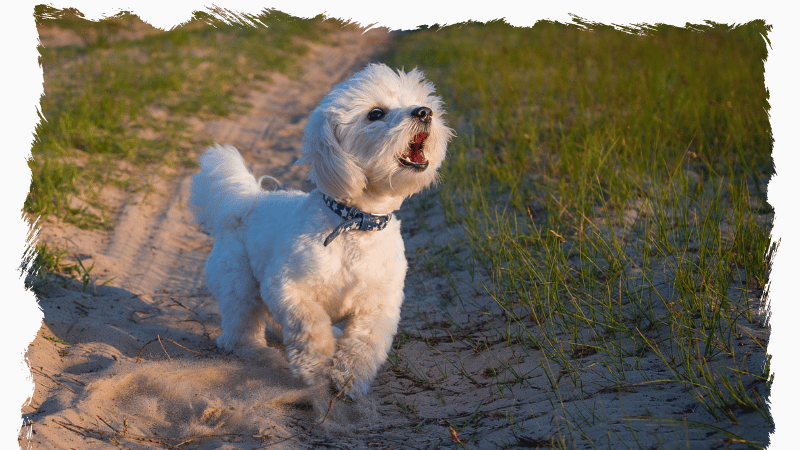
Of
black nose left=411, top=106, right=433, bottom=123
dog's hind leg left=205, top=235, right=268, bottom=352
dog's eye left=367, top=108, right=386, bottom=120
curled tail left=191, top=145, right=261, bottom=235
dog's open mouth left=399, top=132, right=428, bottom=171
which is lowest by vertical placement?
dog's hind leg left=205, top=235, right=268, bottom=352

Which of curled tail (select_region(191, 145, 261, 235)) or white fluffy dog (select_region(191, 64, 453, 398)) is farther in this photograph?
curled tail (select_region(191, 145, 261, 235))

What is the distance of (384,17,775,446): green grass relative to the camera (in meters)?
3.14

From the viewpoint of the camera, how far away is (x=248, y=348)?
12.7ft

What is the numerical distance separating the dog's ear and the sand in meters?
1.14

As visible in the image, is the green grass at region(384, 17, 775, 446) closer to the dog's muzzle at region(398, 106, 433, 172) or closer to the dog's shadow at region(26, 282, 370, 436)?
the dog's muzzle at region(398, 106, 433, 172)

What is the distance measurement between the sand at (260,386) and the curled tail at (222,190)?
2.75 feet

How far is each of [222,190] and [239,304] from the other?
0.91 meters

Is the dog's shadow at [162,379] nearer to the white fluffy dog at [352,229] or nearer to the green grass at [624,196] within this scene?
the white fluffy dog at [352,229]

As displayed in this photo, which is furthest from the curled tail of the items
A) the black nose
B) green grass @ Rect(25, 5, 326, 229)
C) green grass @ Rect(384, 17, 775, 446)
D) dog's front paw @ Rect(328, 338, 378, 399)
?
green grass @ Rect(384, 17, 775, 446)

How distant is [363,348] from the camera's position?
3416 mm

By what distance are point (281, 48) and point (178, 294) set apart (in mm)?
9423

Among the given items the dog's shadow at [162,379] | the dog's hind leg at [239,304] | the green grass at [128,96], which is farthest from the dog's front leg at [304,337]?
the green grass at [128,96]

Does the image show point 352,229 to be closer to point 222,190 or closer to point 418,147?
point 418,147

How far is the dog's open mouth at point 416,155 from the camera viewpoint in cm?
333
